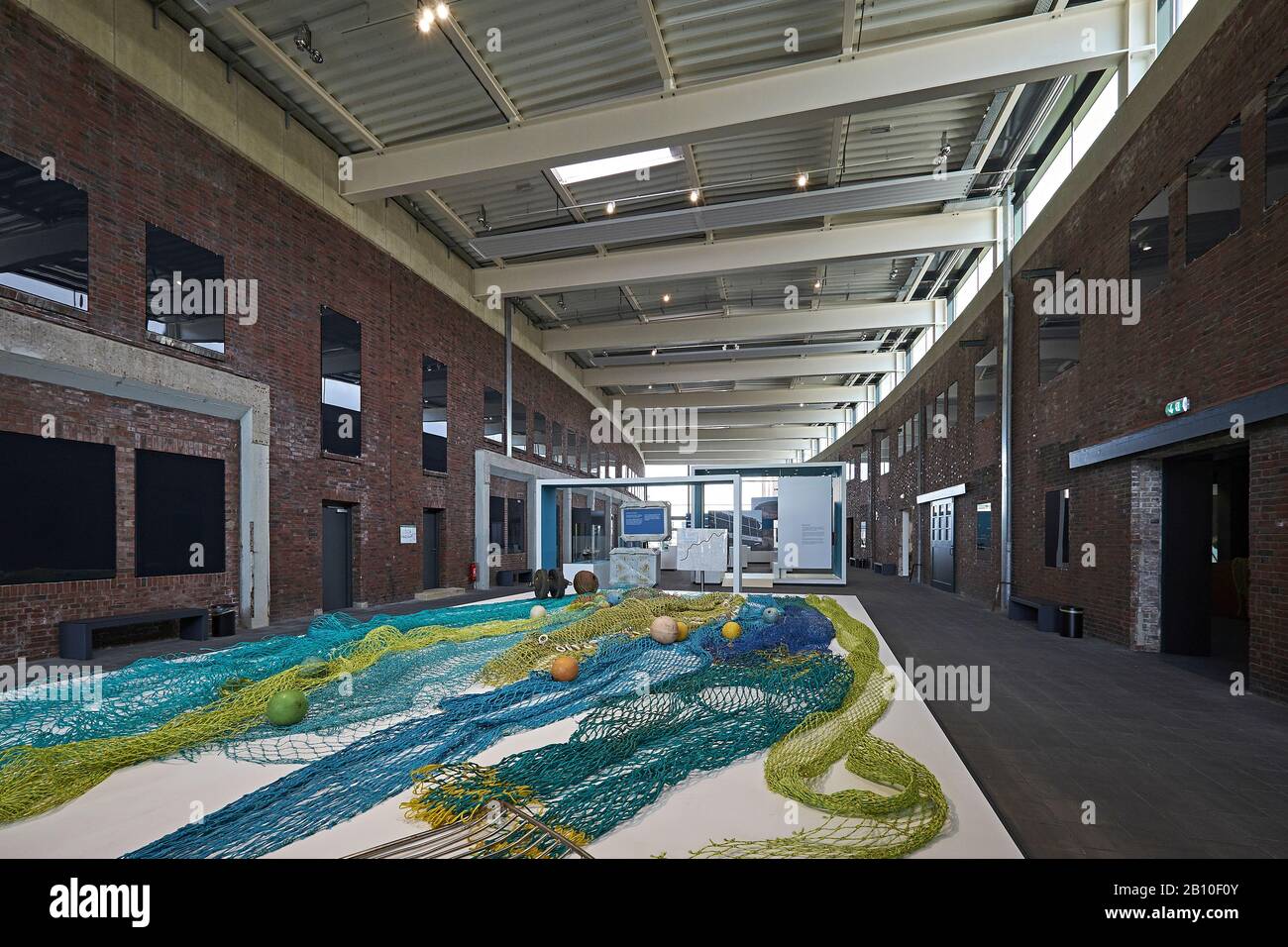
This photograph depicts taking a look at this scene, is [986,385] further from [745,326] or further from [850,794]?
[850,794]

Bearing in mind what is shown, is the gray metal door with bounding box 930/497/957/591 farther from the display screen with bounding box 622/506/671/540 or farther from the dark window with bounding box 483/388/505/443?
the dark window with bounding box 483/388/505/443

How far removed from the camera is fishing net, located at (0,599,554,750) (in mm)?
3826

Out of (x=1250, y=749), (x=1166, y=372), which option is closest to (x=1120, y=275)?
(x=1166, y=372)

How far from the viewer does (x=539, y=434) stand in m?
19.2

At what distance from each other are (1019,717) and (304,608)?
9.42 meters

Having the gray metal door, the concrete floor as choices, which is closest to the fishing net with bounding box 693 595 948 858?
the concrete floor

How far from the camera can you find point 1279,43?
511 cm

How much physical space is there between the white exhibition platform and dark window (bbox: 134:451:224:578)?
17.2 feet

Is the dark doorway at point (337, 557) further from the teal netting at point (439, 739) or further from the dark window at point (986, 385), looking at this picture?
the dark window at point (986, 385)

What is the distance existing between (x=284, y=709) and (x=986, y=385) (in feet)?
41.2

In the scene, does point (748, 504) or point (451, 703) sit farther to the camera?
point (748, 504)

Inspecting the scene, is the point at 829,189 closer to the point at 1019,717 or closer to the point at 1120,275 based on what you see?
the point at 1120,275

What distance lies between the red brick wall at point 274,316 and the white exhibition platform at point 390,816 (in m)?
4.83

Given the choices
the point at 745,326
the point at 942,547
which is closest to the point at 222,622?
the point at 745,326
